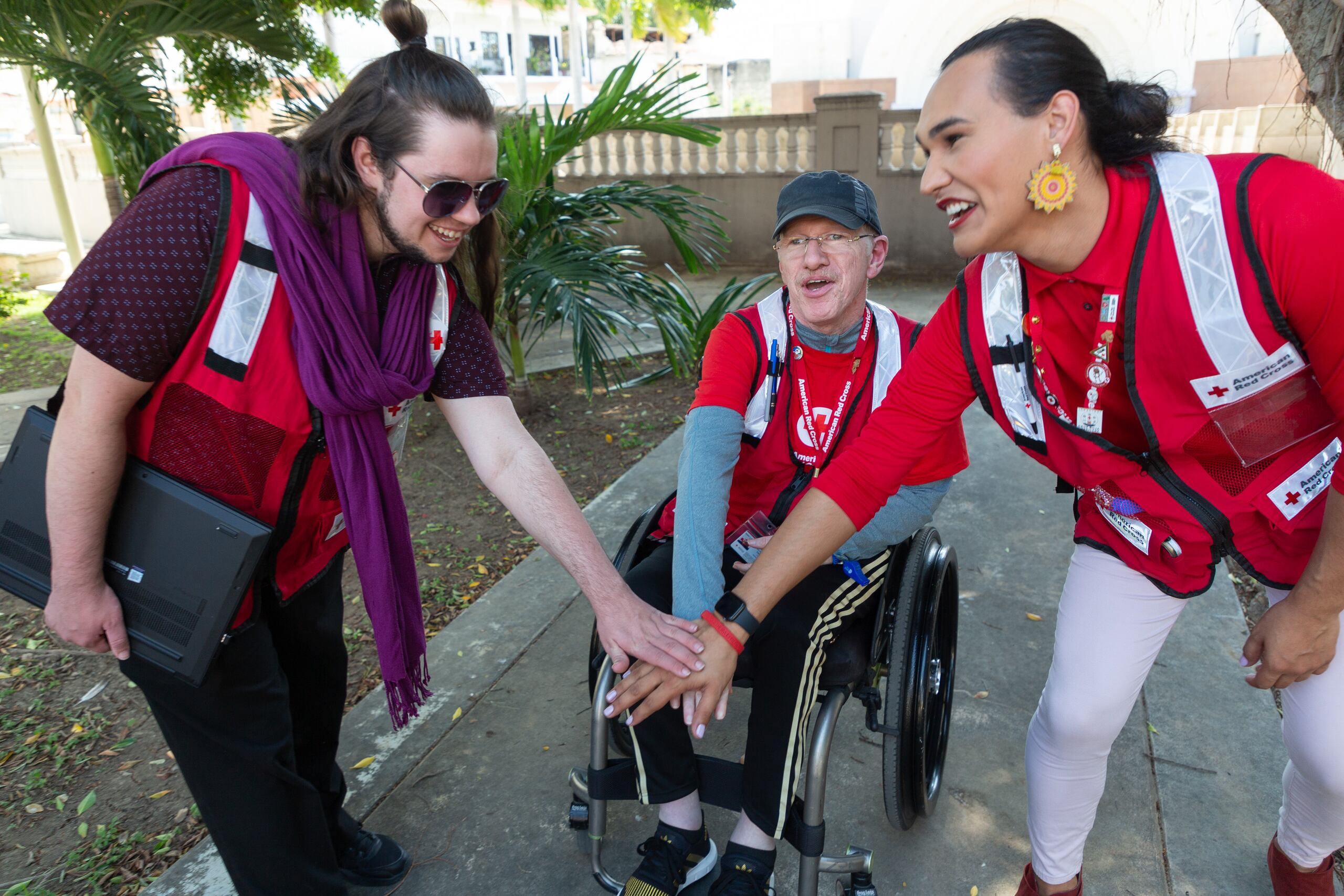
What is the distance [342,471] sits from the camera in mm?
1681

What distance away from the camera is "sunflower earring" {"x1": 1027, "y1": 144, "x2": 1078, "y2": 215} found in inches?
57.6

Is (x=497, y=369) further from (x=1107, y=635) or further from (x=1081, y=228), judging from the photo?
(x=1107, y=635)

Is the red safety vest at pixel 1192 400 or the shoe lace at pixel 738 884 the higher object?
the red safety vest at pixel 1192 400

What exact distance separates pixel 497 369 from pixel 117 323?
74 cm

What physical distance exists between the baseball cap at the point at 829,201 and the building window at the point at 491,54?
39509 mm

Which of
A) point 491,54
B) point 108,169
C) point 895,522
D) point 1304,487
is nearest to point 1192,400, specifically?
point 1304,487

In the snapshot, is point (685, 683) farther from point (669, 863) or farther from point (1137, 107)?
point (1137, 107)

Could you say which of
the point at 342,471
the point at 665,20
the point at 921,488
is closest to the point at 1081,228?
the point at 921,488

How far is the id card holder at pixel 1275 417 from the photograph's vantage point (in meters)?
1.48

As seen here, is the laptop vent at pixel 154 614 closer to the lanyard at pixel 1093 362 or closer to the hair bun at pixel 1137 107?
the lanyard at pixel 1093 362

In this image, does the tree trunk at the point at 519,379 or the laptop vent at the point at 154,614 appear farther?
the tree trunk at the point at 519,379

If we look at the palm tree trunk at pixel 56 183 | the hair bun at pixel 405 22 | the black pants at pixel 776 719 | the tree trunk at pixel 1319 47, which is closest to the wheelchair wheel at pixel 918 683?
the black pants at pixel 776 719

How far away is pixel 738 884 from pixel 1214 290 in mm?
1453

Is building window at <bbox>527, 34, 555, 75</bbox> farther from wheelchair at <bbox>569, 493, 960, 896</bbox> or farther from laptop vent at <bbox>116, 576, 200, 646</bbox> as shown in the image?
laptop vent at <bbox>116, 576, 200, 646</bbox>
